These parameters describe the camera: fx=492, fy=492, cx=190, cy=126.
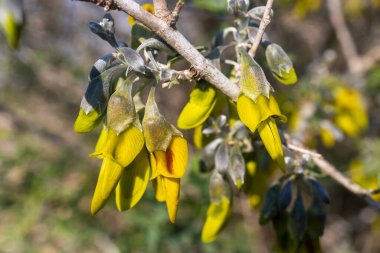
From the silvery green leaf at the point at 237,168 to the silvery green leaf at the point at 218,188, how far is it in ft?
0.25

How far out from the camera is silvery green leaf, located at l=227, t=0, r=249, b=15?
126cm

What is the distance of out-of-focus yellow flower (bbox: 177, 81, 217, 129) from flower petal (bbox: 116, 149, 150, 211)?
17 centimetres

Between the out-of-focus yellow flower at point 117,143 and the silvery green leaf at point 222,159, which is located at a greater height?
the out-of-focus yellow flower at point 117,143

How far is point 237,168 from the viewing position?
1.30 metres

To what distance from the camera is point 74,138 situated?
491 cm

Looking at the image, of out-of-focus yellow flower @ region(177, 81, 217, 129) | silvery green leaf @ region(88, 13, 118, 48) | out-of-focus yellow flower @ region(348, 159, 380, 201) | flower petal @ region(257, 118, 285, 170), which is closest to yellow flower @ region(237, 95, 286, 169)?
flower petal @ region(257, 118, 285, 170)

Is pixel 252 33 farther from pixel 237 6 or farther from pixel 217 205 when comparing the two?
pixel 217 205

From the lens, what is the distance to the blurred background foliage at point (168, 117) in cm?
265

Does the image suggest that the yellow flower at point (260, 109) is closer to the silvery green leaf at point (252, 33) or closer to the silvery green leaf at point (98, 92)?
the silvery green leaf at point (252, 33)

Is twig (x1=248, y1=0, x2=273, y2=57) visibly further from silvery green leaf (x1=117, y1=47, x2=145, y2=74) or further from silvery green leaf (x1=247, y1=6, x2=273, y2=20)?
silvery green leaf (x1=117, y1=47, x2=145, y2=74)

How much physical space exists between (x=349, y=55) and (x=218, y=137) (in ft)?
8.30

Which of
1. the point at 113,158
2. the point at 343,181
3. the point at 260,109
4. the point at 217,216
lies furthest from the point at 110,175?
the point at 343,181

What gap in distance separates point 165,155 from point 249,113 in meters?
0.21

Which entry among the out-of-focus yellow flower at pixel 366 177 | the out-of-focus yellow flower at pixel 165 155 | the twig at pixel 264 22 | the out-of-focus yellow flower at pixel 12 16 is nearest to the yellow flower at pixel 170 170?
the out-of-focus yellow flower at pixel 165 155
